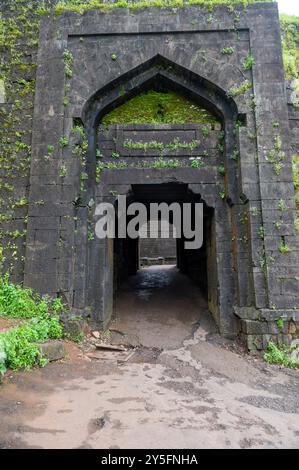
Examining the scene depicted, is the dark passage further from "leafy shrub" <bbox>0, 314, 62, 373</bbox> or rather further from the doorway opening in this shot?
"leafy shrub" <bbox>0, 314, 62, 373</bbox>

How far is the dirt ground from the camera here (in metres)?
2.96

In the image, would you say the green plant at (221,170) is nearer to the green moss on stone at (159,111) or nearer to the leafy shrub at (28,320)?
the green moss on stone at (159,111)

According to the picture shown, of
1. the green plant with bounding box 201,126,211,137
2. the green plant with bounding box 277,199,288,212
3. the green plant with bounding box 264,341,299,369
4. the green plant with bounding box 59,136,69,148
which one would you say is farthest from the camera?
the green plant with bounding box 201,126,211,137

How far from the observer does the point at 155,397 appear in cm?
409

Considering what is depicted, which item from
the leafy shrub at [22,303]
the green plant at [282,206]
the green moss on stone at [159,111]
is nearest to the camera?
the leafy shrub at [22,303]

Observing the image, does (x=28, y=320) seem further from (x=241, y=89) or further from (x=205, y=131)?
(x=241, y=89)

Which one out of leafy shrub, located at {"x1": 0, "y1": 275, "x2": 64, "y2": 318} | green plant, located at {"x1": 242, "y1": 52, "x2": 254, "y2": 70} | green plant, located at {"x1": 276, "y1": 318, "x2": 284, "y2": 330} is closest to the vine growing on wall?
green plant, located at {"x1": 242, "y1": 52, "x2": 254, "y2": 70}

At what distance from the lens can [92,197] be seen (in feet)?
23.4

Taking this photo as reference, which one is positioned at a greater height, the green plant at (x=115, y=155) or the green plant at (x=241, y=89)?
the green plant at (x=241, y=89)

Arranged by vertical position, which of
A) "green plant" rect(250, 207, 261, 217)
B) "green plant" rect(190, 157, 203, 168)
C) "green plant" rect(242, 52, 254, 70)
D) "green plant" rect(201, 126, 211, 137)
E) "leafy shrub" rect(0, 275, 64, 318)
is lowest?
"leafy shrub" rect(0, 275, 64, 318)

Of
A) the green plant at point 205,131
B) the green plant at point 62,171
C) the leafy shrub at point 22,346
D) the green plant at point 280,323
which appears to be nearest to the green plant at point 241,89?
the green plant at point 205,131

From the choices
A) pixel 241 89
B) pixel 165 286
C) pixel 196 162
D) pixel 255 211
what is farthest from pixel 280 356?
pixel 241 89

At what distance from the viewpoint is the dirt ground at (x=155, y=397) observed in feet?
9.71

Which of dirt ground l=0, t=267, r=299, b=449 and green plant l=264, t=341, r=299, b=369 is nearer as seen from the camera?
dirt ground l=0, t=267, r=299, b=449
